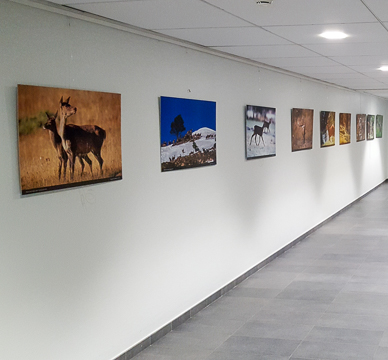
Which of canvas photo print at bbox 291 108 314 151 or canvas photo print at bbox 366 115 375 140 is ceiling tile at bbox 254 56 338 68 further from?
canvas photo print at bbox 366 115 375 140

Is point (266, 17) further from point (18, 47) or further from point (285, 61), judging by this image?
point (285, 61)

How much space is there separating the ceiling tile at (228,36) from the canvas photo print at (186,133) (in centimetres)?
73

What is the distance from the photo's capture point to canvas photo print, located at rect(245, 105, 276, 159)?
358 inches

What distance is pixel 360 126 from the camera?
60.8 feet

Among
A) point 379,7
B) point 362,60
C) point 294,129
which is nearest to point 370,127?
point 294,129

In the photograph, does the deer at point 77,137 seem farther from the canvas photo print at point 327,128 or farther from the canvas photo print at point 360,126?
the canvas photo print at point 360,126

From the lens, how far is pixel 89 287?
5.34 meters

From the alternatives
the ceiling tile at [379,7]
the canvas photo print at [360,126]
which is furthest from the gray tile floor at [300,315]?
the canvas photo print at [360,126]

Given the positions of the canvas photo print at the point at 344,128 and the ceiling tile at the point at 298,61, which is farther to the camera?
the canvas photo print at the point at 344,128

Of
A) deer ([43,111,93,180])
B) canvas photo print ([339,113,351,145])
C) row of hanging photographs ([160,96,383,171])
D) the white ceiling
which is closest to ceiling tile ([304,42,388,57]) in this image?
the white ceiling

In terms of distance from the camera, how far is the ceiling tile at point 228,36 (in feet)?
19.9

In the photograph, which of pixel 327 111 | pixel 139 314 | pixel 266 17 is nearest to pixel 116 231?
pixel 139 314

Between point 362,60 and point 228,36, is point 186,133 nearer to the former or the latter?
point 228,36

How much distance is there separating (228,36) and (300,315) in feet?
11.7
